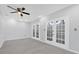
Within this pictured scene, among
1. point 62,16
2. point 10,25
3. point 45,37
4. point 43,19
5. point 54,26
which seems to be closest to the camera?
point 62,16

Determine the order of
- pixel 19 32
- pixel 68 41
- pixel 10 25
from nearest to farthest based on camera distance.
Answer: pixel 68 41 < pixel 10 25 < pixel 19 32

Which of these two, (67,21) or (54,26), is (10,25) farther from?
(67,21)

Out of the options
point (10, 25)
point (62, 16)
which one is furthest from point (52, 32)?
point (10, 25)

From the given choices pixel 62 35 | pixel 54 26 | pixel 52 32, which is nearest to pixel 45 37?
pixel 52 32

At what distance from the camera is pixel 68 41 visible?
3783 millimetres

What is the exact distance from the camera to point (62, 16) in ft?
14.0

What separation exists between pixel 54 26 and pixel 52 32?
48cm

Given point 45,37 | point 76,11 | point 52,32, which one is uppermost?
point 76,11
